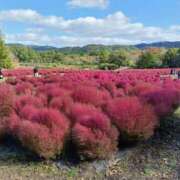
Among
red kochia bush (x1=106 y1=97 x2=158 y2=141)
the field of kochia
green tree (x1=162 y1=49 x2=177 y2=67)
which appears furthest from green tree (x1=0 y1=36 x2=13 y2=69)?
red kochia bush (x1=106 y1=97 x2=158 y2=141)

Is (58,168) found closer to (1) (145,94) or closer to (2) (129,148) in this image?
(2) (129,148)

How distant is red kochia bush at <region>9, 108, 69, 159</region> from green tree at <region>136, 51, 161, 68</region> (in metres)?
59.8

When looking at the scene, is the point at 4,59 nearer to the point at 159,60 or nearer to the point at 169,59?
the point at 159,60

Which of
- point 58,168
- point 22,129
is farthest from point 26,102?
point 58,168

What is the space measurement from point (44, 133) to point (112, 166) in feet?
4.06

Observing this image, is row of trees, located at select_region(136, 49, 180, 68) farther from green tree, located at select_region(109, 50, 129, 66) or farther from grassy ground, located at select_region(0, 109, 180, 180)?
grassy ground, located at select_region(0, 109, 180, 180)

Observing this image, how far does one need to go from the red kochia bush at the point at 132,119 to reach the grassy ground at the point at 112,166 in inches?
10.6

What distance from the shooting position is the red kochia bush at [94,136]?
7.04 metres

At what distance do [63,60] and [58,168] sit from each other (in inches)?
3938

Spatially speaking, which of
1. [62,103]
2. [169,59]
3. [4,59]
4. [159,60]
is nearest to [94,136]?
[62,103]

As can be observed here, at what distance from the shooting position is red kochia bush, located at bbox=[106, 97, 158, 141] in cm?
754

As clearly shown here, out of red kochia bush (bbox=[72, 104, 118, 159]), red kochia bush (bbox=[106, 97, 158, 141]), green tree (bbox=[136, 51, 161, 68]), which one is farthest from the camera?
green tree (bbox=[136, 51, 161, 68])

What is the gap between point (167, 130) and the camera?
848cm

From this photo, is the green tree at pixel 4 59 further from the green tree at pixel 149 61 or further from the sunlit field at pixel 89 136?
the sunlit field at pixel 89 136
